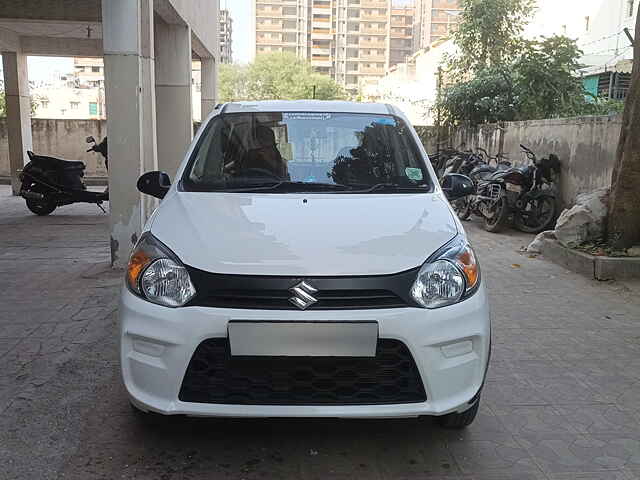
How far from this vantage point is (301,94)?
63.6m

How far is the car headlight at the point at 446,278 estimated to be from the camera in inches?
109

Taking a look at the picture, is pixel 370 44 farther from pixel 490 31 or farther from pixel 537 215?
pixel 537 215

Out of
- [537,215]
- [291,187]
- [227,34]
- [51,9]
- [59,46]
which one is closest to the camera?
[291,187]

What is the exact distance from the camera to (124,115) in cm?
668

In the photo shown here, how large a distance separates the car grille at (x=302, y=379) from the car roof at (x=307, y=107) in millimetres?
2061

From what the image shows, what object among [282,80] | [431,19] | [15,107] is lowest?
[15,107]

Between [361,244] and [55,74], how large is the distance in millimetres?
80657

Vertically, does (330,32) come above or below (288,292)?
above

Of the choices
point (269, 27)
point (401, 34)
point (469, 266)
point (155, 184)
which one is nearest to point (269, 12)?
point (269, 27)

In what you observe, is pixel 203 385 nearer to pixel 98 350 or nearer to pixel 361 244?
pixel 361 244

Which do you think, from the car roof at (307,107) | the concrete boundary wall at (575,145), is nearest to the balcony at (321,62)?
the concrete boundary wall at (575,145)

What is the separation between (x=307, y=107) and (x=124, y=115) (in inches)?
121

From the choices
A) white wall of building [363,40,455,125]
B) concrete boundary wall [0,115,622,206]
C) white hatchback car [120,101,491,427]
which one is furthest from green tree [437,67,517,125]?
white hatchback car [120,101,491,427]

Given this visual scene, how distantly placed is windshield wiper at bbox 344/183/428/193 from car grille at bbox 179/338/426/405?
121 centimetres
